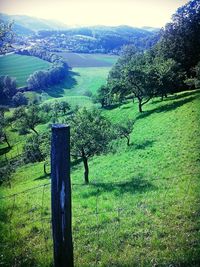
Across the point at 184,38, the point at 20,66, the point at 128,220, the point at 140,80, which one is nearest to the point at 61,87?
the point at 20,66

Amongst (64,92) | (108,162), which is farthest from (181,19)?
(64,92)

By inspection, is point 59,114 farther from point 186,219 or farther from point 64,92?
point 186,219

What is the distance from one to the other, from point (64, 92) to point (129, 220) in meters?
137

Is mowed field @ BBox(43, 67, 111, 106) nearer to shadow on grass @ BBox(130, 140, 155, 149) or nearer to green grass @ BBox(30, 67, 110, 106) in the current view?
green grass @ BBox(30, 67, 110, 106)

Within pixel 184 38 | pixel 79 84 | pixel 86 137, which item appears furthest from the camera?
pixel 79 84

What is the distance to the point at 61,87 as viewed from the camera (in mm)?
155250

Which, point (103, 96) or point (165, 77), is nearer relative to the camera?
point (165, 77)

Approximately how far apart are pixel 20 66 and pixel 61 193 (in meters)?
182

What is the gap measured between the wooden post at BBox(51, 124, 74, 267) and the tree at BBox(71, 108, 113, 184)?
2043 centimetres

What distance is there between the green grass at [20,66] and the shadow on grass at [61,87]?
616 inches

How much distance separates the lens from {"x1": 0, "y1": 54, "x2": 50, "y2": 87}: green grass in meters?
159

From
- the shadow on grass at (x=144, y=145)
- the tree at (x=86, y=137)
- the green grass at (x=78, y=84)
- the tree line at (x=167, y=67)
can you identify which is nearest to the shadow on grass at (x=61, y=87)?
the green grass at (x=78, y=84)

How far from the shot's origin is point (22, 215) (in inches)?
572

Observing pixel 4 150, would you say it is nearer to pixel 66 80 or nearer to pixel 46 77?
pixel 46 77
